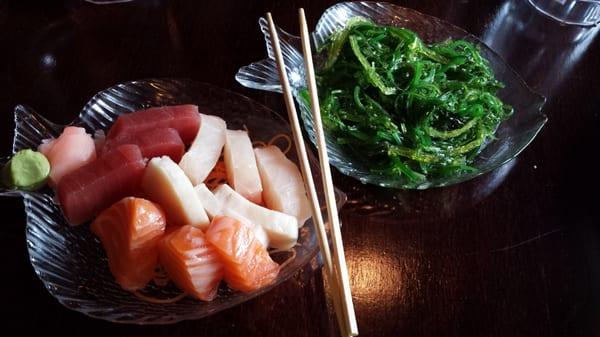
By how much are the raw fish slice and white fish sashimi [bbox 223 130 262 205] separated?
14.8 inches

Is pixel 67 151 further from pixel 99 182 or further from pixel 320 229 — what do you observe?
pixel 320 229

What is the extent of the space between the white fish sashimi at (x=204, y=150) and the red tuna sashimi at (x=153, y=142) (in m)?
0.05

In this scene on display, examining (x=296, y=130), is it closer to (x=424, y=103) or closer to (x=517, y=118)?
(x=424, y=103)

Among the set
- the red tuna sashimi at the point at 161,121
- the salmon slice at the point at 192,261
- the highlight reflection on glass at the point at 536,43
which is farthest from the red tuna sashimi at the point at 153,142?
the highlight reflection on glass at the point at 536,43

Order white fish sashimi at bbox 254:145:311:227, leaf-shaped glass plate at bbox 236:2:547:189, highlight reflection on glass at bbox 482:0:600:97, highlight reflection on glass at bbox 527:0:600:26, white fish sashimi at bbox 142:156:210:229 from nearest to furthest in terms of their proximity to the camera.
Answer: white fish sashimi at bbox 142:156:210:229, white fish sashimi at bbox 254:145:311:227, leaf-shaped glass plate at bbox 236:2:547:189, highlight reflection on glass at bbox 482:0:600:97, highlight reflection on glass at bbox 527:0:600:26

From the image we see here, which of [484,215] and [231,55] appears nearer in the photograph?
[484,215]

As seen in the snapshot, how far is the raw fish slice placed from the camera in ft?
4.64

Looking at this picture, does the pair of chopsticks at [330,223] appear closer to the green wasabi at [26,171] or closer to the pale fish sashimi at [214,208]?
the pale fish sashimi at [214,208]

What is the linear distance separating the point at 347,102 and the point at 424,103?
24 cm

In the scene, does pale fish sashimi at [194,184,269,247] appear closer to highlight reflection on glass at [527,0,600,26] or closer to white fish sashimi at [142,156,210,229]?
white fish sashimi at [142,156,210,229]

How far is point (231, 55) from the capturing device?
6.63 ft

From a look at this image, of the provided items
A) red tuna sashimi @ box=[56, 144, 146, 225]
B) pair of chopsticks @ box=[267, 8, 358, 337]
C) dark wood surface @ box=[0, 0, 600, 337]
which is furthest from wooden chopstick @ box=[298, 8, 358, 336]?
red tuna sashimi @ box=[56, 144, 146, 225]

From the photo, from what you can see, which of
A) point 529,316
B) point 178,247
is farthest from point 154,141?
point 529,316

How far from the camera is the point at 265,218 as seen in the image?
1.37m
